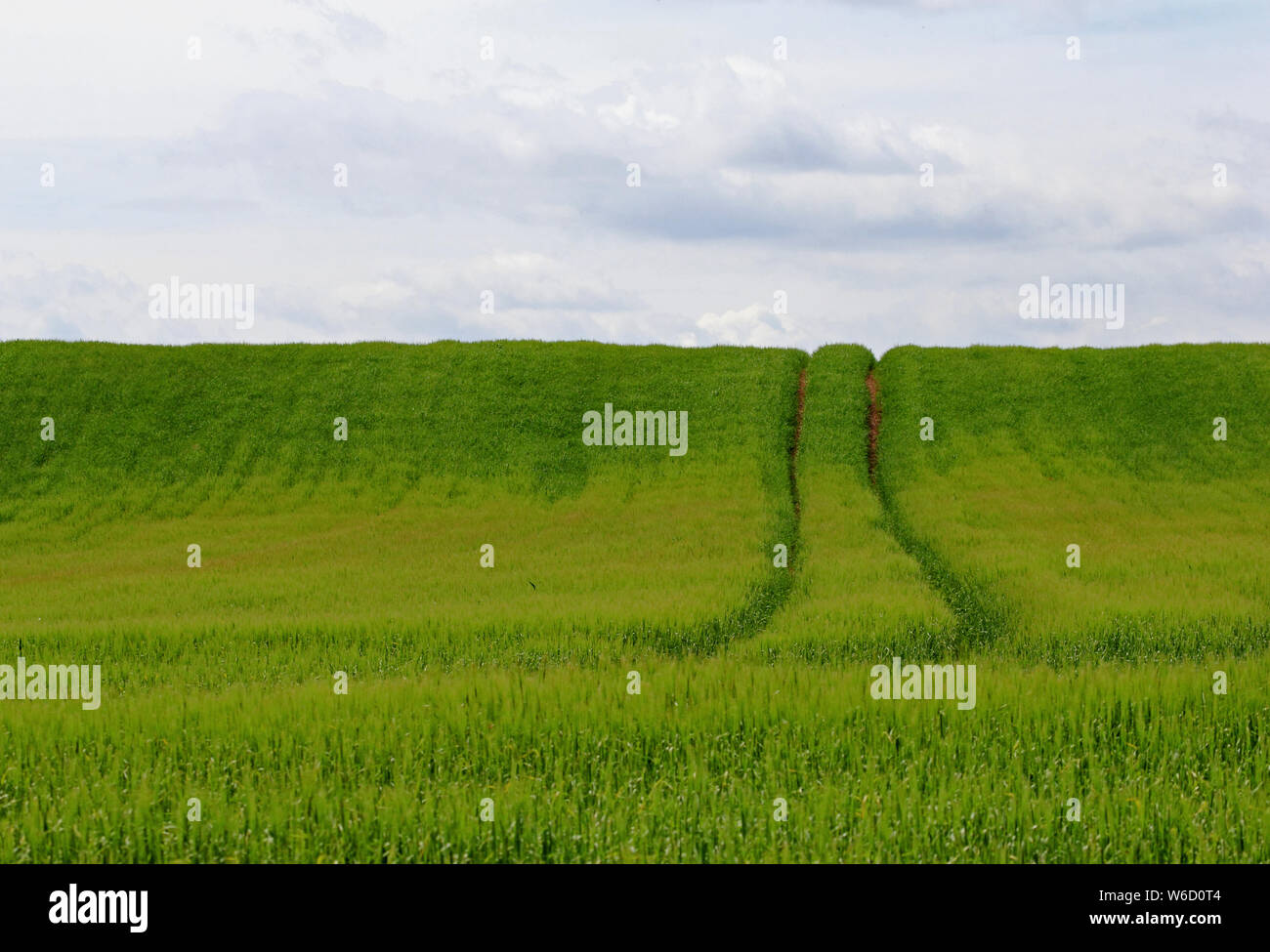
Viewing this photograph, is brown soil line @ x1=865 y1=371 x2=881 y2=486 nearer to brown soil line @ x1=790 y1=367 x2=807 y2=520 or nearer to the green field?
the green field

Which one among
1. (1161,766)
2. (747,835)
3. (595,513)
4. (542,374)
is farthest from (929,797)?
(542,374)

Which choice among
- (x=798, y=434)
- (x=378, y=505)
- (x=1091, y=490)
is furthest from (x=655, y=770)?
(x=798, y=434)

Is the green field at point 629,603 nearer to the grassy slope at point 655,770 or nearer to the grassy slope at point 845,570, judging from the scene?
the grassy slope at point 655,770

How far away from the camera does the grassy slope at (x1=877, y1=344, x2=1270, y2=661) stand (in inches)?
780

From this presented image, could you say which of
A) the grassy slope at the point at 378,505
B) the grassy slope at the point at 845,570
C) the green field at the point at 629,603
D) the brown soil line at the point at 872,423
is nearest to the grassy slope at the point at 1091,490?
the green field at the point at 629,603

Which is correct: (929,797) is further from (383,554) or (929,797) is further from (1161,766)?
(383,554)

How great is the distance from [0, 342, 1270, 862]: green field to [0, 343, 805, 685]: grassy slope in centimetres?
18

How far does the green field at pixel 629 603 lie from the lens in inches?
345

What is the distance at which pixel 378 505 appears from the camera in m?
38.9

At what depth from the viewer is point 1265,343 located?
5519 centimetres

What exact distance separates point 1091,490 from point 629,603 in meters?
25.3

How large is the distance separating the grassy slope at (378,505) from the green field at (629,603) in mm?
181

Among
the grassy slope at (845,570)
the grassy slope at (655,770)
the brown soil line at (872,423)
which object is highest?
the brown soil line at (872,423)
